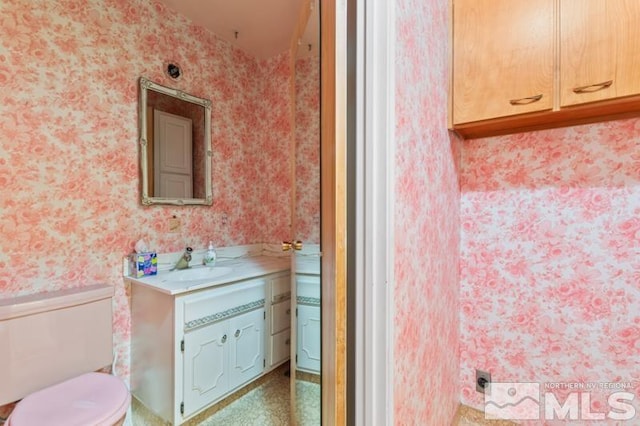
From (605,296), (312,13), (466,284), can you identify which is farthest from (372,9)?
(605,296)

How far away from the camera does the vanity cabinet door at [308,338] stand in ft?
3.73

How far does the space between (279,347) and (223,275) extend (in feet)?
2.09

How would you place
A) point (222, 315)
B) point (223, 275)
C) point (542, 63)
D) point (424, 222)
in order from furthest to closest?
point (223, 275), point (222, 315), point (542, 63), point (424, 222)

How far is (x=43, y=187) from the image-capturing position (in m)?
1.37

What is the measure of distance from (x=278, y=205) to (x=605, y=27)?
204 cm

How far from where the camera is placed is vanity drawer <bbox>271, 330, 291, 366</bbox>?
6.20ft

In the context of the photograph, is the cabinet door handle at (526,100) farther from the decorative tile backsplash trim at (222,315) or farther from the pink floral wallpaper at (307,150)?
the decorative tile backsplash trim at (222,315)

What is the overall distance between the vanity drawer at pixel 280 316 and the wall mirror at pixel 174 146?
0.89 metres

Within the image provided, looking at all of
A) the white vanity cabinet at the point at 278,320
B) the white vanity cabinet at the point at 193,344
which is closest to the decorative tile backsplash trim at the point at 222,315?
the white vanity cabinet at the point at 193,344

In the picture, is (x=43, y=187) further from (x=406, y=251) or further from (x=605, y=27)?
(x=605, y=27)

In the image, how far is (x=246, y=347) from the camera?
1.73m

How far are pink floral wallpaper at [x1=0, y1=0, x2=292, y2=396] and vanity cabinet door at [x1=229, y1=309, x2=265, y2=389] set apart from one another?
1.99 feet

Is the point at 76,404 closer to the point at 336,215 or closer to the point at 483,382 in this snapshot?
the point at 336,215

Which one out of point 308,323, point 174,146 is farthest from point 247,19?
point 308,323
